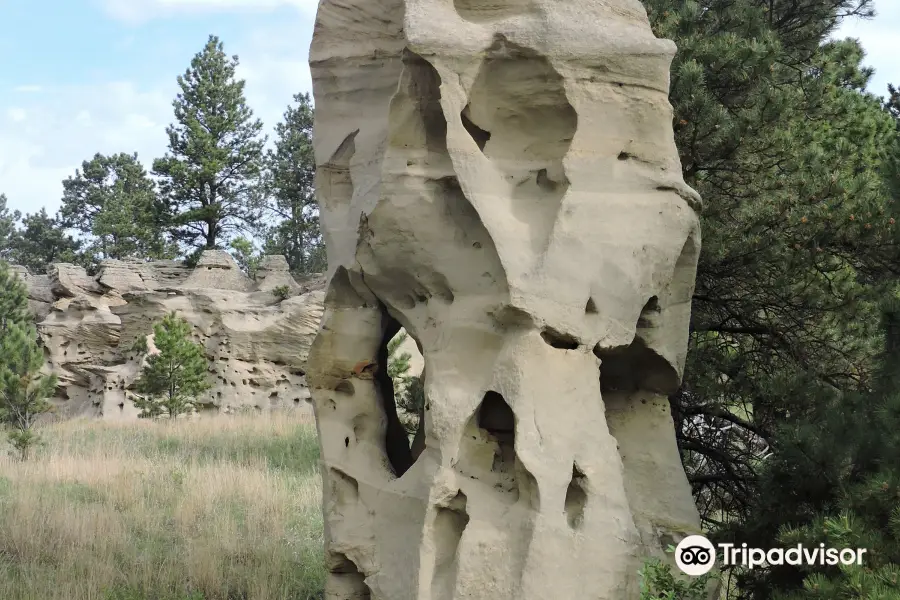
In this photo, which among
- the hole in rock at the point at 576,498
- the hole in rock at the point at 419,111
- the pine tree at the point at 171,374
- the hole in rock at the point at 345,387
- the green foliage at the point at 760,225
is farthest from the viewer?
the pine tree at the point at 171,374

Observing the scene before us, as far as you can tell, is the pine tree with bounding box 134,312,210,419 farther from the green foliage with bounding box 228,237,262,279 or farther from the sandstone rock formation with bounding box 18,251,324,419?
the green foliage with bounding box 228,237,262,279

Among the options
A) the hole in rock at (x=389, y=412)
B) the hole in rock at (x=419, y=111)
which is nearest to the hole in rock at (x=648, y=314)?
the hole in rock at (x=419, y=111)

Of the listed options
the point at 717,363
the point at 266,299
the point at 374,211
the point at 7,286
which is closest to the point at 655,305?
the point at 374,211

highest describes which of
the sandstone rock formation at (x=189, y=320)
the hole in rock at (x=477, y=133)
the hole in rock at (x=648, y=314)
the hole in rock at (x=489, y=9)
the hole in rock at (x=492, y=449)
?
the sandstone rock formation at (x=189, y=320)

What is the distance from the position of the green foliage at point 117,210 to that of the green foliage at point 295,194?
3.90m

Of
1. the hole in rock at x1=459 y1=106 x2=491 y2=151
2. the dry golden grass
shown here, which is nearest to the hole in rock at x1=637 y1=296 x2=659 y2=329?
the hole in rock at x1=459 y1=106 x2=491 y2=151

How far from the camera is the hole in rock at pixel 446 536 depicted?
423 cm

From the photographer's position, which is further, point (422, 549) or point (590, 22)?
point (590, 22)

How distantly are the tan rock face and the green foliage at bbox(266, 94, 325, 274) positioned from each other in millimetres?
26601

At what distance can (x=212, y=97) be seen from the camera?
102 ft

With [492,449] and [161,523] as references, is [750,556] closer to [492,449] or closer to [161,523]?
[492,449]

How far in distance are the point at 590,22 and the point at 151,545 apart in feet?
18.8

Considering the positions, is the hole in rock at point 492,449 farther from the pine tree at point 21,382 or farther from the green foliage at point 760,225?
the pine tree at point 21,382

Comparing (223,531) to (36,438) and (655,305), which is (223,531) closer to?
(655,305)
